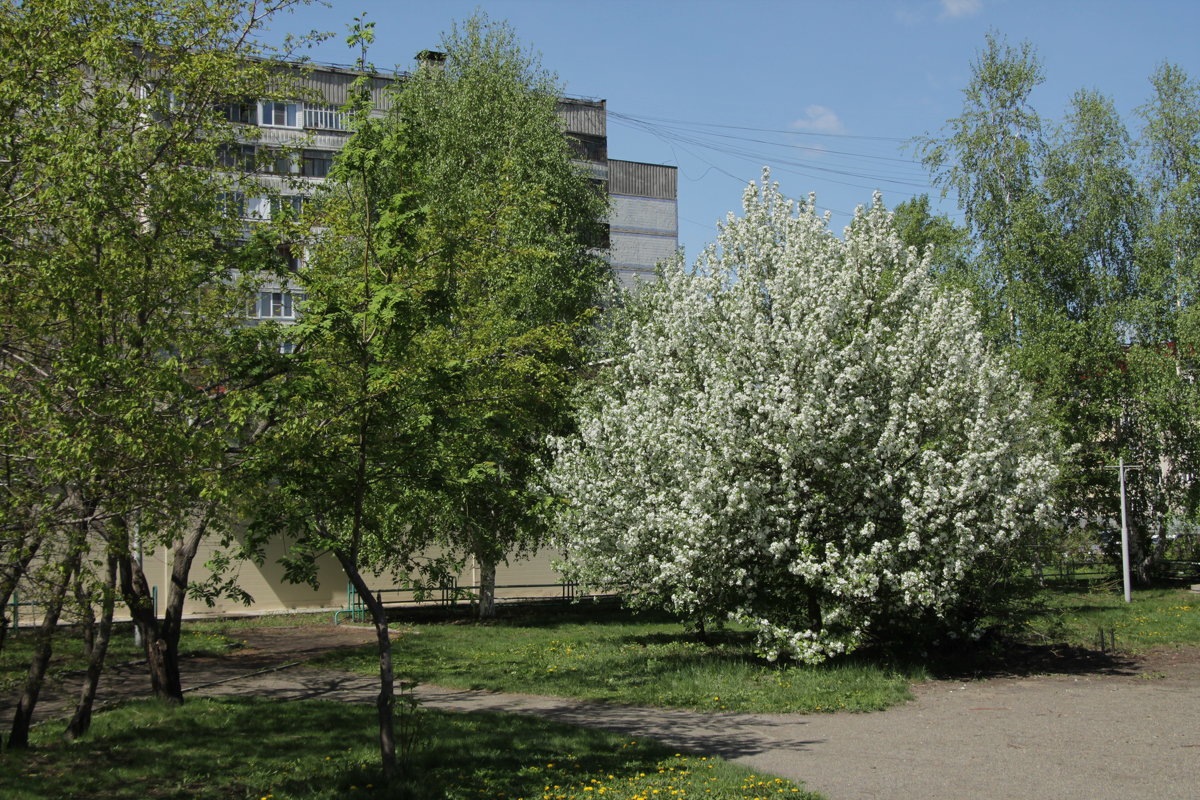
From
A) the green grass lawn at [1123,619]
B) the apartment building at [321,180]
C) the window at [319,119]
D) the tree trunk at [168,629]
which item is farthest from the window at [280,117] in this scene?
the green grass lawn at [1123,619]

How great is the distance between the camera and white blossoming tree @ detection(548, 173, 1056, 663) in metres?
13.7

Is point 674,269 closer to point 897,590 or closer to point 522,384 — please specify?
point 522,384

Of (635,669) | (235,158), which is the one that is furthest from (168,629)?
(635,669)

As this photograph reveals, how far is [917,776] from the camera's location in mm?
8719

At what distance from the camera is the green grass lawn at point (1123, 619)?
56.5 ft

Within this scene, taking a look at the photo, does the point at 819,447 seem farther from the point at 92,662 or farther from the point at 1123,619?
the point at 1123,619

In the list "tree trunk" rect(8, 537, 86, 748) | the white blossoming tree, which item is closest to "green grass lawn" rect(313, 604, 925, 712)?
the white blossoming tree

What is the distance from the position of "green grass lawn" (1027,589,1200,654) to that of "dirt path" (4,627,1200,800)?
1.61 meters

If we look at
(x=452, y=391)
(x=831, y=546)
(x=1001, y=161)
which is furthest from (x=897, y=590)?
(x=1001, y=161)

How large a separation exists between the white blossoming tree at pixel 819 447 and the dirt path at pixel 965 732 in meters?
1.93

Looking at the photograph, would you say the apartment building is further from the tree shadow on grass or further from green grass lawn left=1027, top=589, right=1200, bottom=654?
green grass lawn left=1027, top=589, right=1200, bottom=654

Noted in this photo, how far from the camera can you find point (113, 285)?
8414 millimetres

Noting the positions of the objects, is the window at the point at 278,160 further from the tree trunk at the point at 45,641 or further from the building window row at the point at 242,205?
the tree trunk at the point at 45,641

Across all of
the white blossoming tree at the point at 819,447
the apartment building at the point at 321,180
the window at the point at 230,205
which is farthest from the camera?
the white blossoming tree at the point at 819,447
